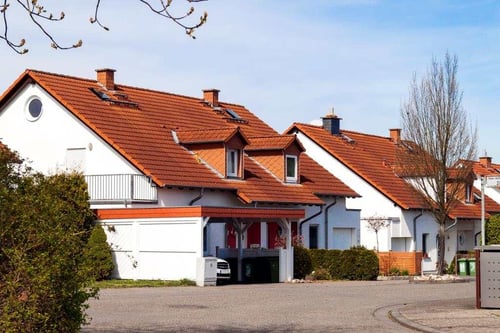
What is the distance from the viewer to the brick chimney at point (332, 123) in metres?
56.0

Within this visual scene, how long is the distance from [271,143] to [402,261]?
29.3 feet

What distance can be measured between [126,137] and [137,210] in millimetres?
4428

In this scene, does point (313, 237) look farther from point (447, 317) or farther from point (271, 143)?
point (447, 317)

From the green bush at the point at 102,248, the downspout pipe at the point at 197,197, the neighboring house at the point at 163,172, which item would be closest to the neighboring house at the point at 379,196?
the neighboring house at the point at 163,172

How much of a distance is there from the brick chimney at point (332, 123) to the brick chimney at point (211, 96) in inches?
356

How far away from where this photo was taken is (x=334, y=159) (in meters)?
52.2

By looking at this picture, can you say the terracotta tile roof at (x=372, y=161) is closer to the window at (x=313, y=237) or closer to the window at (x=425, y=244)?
the window at (x=425, y=244)


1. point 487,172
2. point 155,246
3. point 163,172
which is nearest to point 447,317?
point 155,246

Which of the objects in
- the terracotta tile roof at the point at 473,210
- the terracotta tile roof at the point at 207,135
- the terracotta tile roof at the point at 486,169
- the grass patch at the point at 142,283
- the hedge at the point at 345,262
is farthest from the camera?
the terracotta tile roof at the point at 486,169

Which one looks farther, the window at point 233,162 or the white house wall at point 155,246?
the window at point 233,162

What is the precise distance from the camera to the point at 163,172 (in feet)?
119

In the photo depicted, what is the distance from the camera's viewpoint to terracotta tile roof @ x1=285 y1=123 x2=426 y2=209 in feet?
168

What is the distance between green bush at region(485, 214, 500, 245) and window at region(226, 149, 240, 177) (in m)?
21.6

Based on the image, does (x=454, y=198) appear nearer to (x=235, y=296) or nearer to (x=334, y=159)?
(x=334, y=159)
